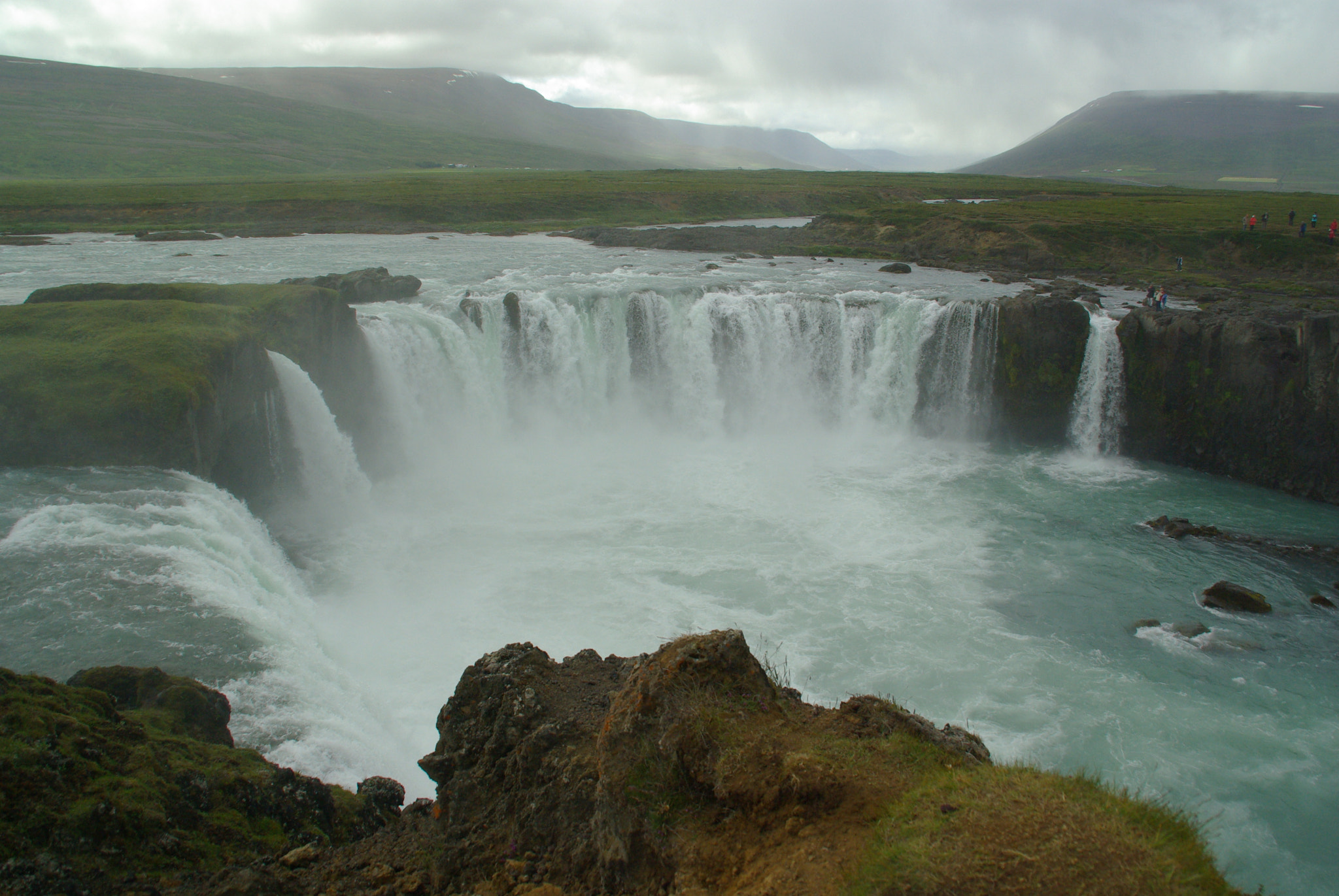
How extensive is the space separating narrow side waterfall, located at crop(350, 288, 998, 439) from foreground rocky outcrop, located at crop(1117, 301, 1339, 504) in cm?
506

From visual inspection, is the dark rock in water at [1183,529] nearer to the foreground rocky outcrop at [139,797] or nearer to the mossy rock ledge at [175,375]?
the foreground rocky outcrop at [139,797]

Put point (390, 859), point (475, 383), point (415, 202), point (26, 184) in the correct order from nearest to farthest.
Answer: point (390, 859), point (475, 383), point (415, 202), point (26, 184)

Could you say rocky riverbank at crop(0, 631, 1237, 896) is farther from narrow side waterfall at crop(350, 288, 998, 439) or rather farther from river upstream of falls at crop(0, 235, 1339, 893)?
narrow side waterfall at crop(350, 288, 998, 439)

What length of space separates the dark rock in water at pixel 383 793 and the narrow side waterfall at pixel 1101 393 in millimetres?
25773

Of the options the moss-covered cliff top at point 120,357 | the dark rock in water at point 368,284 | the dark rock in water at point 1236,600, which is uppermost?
the dark rock in water at point 368,284

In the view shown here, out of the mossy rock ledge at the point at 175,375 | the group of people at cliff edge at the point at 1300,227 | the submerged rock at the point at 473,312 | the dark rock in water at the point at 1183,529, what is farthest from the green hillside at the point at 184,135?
the dark rock in water at the point at 1183,529

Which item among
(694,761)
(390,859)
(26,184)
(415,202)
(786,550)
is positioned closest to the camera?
(694,761)

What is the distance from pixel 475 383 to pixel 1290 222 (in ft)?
152

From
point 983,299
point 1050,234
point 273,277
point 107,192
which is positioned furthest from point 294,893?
point 107,192

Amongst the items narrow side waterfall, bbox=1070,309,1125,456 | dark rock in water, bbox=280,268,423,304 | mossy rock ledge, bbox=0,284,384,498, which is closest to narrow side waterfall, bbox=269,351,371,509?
mossy rock ledge, bbox=0,284,384,498

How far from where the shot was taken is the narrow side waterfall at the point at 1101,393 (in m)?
27.0

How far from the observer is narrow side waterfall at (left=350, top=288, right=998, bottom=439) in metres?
28.0

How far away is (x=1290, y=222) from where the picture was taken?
44.1 metres

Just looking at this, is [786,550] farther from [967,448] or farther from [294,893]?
[294,893]
